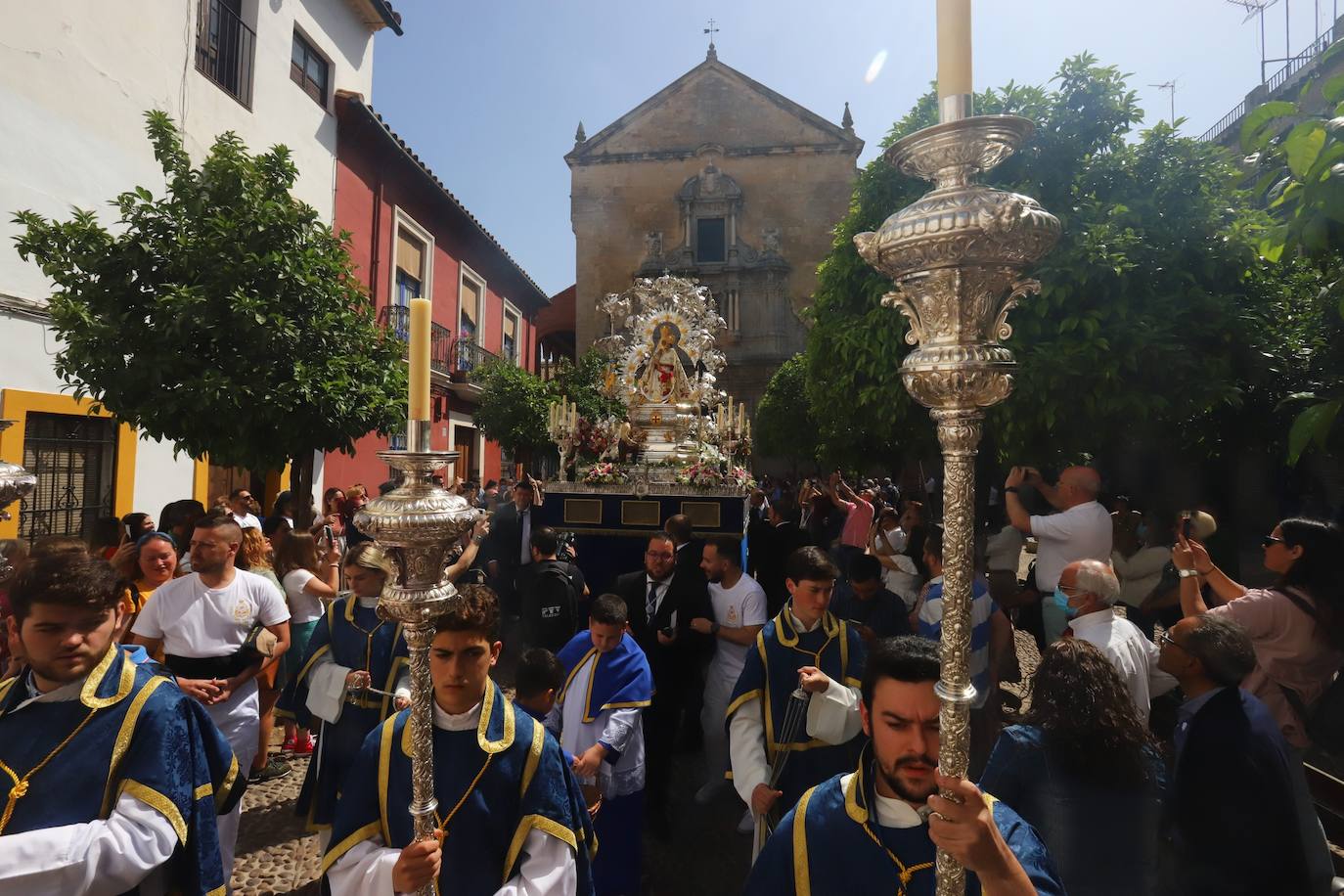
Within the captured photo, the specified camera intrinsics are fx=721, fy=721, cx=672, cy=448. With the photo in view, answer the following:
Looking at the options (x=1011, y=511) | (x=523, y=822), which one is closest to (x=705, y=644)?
(x=1011, y=511)

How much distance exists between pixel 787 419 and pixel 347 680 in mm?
18197

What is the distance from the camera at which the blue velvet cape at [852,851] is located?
5.49 feet

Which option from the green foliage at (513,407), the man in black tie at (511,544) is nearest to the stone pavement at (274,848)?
the man in black tie at (511,544)

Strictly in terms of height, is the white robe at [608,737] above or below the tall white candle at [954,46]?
below

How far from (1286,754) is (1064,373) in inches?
149

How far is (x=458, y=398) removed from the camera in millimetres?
17875

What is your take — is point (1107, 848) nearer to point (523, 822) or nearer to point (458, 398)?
point (523, 822)

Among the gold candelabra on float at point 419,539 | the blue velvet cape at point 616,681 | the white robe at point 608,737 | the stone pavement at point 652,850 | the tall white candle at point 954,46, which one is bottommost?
the stone pavement at point 652,850

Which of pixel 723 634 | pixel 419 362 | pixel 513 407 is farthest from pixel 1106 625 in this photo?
pixel 513 407

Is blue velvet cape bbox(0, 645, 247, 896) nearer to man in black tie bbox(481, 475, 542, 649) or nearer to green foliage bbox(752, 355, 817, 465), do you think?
man in black tie bbox(481, 475, 542, 649)

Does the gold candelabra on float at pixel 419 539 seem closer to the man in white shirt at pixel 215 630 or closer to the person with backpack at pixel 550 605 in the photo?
the man in white shirt at pixel 215 630

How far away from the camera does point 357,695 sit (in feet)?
10.8

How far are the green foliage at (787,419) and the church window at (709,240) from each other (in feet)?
28.2

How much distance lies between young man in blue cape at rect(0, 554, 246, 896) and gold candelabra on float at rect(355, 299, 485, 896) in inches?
35.5
